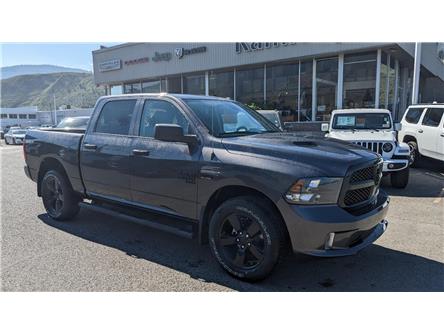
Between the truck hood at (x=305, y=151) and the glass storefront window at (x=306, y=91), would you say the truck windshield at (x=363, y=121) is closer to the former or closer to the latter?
the truck hood at (x=305, y=151)

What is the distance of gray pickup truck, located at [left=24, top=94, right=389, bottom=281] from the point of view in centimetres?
329

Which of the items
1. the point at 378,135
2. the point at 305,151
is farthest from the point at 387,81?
the point at 305,151

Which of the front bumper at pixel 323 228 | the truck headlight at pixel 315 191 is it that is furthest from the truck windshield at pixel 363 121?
the truck headlight at pixel 315 191

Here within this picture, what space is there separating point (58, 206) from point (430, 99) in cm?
3591

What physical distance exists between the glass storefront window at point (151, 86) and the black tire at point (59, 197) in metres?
20.8

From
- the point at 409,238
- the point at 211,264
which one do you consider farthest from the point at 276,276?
the point at 409,238

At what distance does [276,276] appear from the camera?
3.80 m

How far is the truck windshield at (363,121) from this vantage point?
903 centimetres

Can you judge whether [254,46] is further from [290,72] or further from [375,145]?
[375,145]

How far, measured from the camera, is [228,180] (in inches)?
143

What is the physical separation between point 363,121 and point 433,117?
275 cm

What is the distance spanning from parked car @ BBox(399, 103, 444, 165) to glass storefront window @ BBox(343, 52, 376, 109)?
6274 mm

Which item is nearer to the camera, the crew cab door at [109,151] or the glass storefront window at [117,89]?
the crew cab door at [109,151]

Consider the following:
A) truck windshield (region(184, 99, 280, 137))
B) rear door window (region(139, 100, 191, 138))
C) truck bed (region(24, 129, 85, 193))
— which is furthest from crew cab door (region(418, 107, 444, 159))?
truck bed (region(24, 129, 85, 193))
